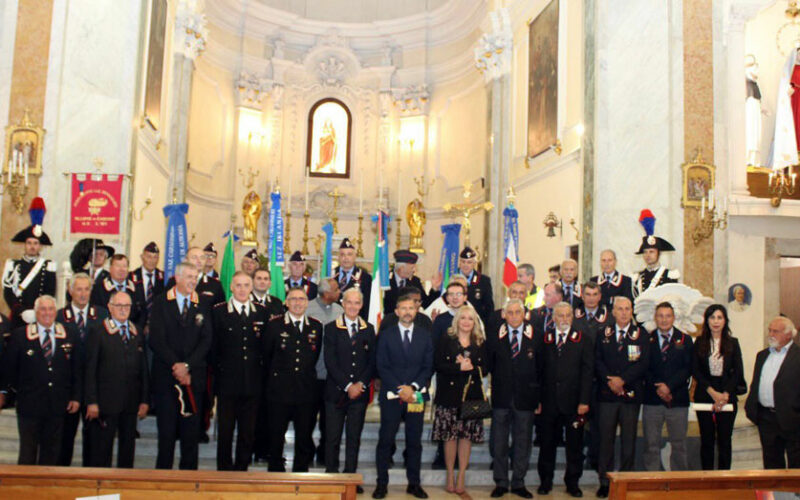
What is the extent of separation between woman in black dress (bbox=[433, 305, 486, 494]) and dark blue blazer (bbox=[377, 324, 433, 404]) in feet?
0.41

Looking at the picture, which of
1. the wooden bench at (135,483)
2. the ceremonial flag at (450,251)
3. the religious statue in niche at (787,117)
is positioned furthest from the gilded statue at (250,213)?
the wooden bench at (135,483)

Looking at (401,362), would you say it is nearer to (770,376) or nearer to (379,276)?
(379,276)

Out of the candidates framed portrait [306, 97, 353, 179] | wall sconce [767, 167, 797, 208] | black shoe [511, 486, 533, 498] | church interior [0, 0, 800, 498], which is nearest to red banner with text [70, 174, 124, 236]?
church interior [0, 0, 800, 498]

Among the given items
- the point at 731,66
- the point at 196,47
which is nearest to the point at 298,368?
the point at 731,66

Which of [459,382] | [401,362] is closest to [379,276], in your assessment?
[401,362]

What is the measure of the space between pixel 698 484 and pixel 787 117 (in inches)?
313

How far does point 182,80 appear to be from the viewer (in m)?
13.4

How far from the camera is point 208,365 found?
5902mm

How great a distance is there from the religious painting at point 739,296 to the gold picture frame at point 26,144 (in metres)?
8.62

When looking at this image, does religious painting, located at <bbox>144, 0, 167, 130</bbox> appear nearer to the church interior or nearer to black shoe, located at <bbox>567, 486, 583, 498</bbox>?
the church interior

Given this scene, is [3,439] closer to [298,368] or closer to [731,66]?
[298,368]

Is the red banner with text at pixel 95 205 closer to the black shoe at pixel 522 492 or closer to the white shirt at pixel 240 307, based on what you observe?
the white shirt at pixel 240 307

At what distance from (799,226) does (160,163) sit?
9.58 m

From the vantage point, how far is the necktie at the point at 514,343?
6004mm
